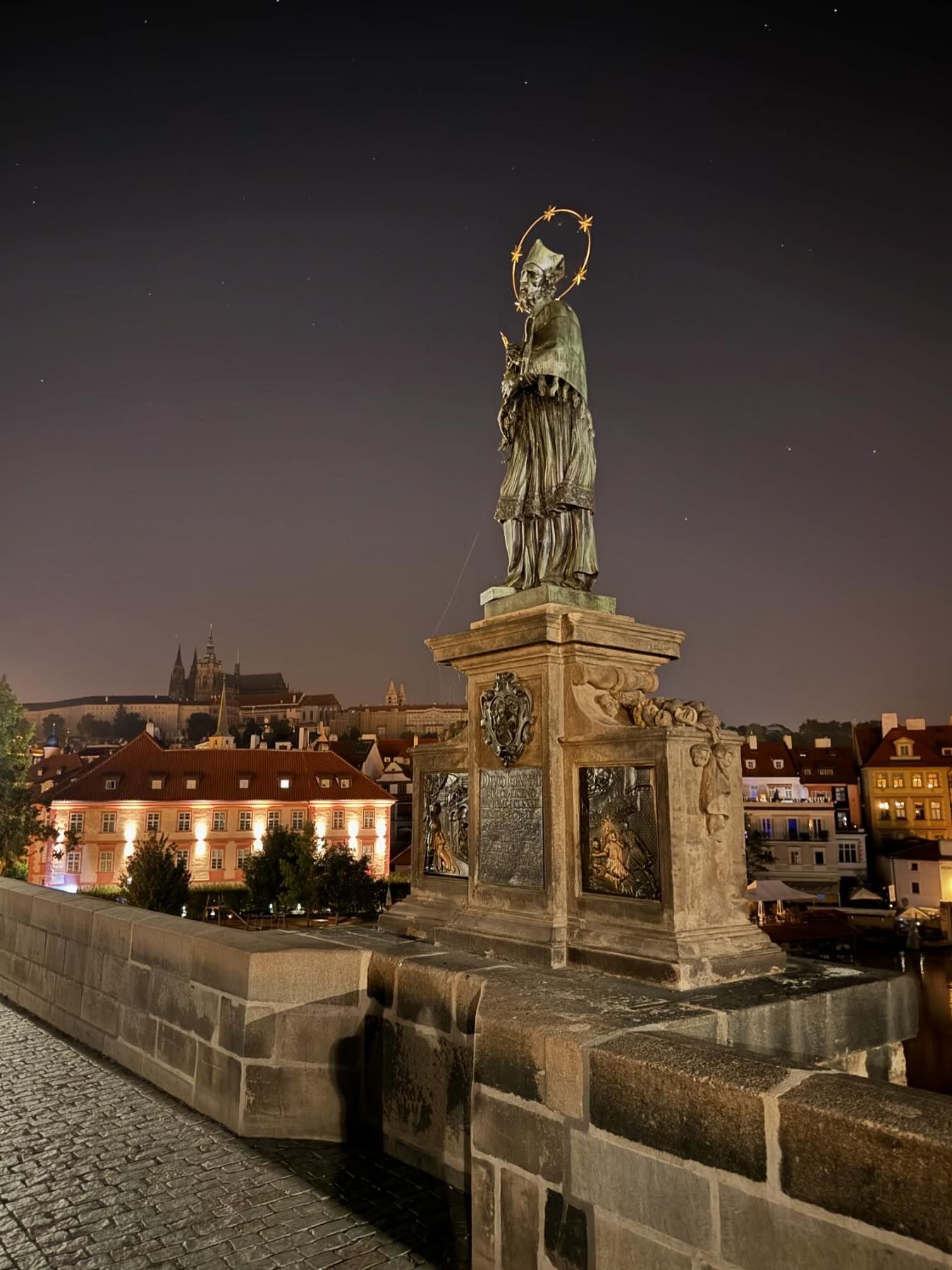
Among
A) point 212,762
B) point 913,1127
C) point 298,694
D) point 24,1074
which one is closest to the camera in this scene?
point 913,1127

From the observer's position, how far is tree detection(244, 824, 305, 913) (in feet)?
151

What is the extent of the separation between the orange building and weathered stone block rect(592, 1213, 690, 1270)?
50612 millimetres

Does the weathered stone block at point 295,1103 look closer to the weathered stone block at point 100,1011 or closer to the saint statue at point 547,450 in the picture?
the weathered stone block at point 100,1011

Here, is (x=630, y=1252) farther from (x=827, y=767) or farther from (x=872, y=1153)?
(x=827, y=767)

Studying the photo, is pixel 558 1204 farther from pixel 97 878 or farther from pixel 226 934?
pixel 97 878

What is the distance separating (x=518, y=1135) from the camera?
126 inches

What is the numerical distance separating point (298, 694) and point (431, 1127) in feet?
494

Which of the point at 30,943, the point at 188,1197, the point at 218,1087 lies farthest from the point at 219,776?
the point at 188,1197

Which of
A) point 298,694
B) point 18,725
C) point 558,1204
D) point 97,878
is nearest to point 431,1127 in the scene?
point 558,1204

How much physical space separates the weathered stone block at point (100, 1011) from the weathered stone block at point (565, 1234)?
14.6 feet

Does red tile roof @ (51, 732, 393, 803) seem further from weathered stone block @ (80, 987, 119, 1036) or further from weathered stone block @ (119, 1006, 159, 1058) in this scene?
weathered stone block @ (119, 1006, 159, 1058)

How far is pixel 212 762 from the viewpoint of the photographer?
→ 5872cm

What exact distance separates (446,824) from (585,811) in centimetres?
146

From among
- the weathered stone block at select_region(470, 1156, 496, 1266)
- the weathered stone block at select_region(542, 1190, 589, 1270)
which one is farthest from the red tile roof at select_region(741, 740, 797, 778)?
the weathered stone block at select_region(542, 1190, 589, 1270)
